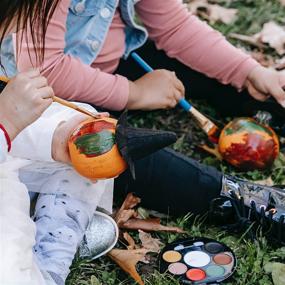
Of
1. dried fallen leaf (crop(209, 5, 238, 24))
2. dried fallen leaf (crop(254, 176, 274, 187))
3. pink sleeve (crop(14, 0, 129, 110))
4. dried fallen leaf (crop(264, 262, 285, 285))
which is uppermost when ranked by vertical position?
pink sleeve (crop(14, 0, 129, 110))

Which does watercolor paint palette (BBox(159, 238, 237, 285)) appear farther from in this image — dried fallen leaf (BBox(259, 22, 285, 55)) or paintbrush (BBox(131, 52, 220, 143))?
dried fallen leaf (BBox(259, 22, 285, 55))

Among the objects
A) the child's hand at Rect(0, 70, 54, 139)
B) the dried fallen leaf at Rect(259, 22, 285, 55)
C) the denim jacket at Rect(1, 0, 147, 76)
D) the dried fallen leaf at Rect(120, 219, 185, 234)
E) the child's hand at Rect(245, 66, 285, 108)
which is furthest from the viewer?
the dried fallen leaf at Rect(259, 22, 285, 55)

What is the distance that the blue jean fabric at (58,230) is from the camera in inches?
51.3

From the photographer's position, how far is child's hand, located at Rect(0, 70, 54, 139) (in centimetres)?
125

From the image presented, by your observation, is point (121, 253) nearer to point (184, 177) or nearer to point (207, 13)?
point (184, 177)

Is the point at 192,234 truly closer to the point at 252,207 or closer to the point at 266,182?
the point at 252,207

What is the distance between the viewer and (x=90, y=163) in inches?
51.5

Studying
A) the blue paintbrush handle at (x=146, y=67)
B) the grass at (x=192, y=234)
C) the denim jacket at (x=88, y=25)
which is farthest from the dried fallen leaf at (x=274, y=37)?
the denim jacket at (x=88, y=25)

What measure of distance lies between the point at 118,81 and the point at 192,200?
32 cm

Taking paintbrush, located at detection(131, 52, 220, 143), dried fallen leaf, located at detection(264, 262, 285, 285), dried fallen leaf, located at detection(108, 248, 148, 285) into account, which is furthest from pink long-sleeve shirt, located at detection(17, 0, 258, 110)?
dried fallen leaf, located at detection(264, 262, 285, 285)

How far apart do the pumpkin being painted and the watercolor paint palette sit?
29cm

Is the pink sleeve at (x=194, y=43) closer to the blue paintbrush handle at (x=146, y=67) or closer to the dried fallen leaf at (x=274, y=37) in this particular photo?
the blue paintbrush handle at (x=146, y=67)

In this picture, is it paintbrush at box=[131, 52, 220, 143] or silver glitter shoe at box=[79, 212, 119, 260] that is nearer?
silver glitter shoe at box=[79, 212, 119, 260]

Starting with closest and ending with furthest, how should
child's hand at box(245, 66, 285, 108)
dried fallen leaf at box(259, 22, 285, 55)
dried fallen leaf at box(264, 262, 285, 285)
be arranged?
dried fallen leaf at box(264, 262, 285, 285) → child's hand at box(245, 66, 285, 108) → dried fallen leaf at box(259, 22, 285, 55)
